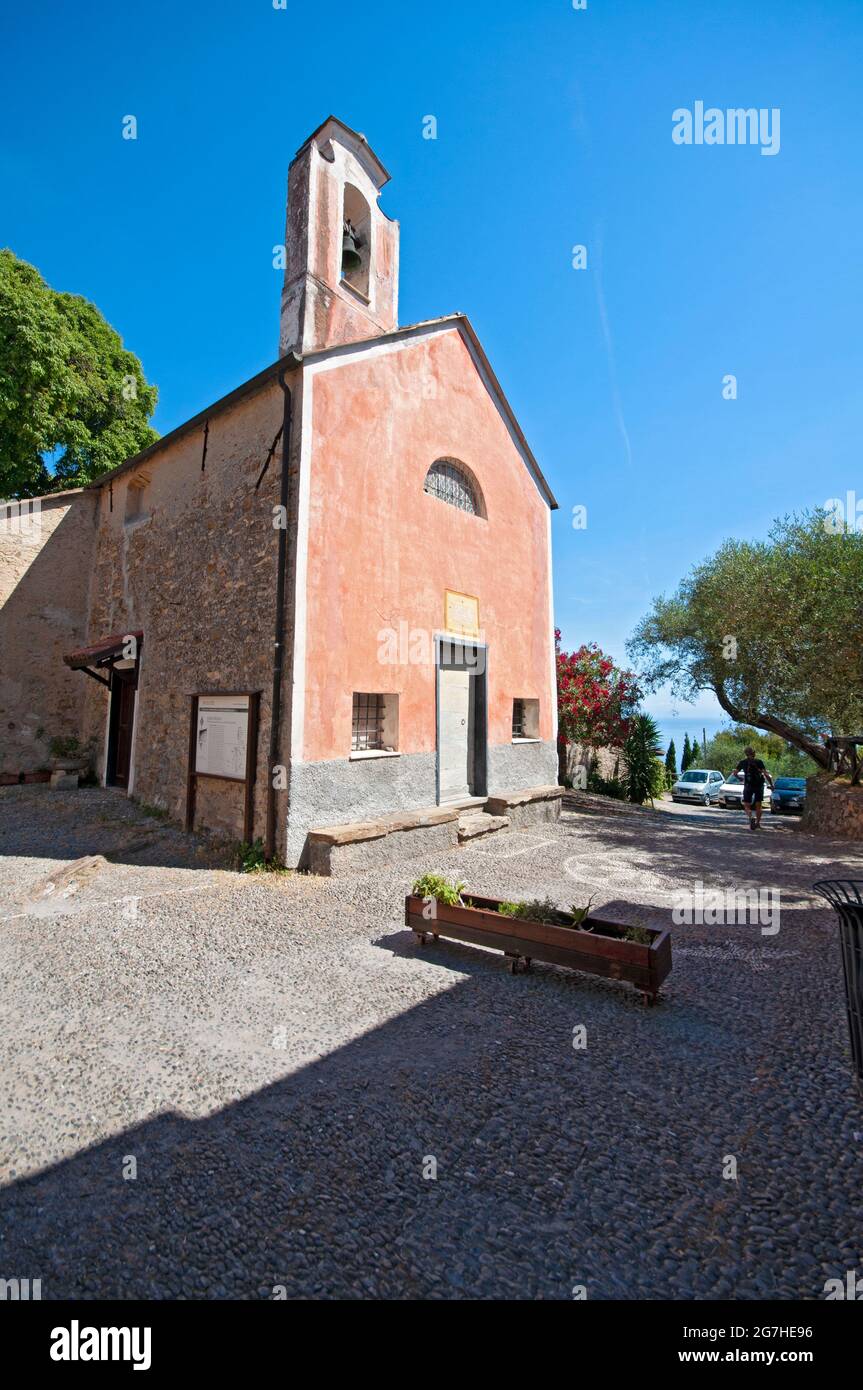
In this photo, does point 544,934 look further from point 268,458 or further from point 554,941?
point 268,458

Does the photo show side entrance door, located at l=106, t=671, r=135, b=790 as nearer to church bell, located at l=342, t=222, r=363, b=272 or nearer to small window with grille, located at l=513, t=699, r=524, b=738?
small window with grille, located at l=513, t=699, r=524, b=738

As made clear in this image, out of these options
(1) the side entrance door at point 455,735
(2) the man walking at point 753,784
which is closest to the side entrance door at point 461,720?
(1) the side entrance door at point 455,735

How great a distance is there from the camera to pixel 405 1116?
2.96 meters

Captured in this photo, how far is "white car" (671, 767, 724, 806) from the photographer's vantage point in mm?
23688

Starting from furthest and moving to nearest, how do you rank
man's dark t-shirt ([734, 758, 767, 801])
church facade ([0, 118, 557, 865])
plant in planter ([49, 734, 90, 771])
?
man's dark t-shirt ([734, 758, 767, 801]) < plant in planter ([49, 734, 90, 771]) < church facade ([0, 118, 557, 865])

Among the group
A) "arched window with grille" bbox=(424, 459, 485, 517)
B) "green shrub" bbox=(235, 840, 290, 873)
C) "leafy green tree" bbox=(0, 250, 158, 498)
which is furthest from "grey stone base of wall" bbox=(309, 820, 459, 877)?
"leafy green tree" bbox=(0, 250, 158, 498)

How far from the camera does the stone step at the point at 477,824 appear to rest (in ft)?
31.1

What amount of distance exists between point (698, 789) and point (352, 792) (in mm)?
19727

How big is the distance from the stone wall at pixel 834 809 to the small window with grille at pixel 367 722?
9820 millimetres

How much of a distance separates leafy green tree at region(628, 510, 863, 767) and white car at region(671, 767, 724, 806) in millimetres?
7509
